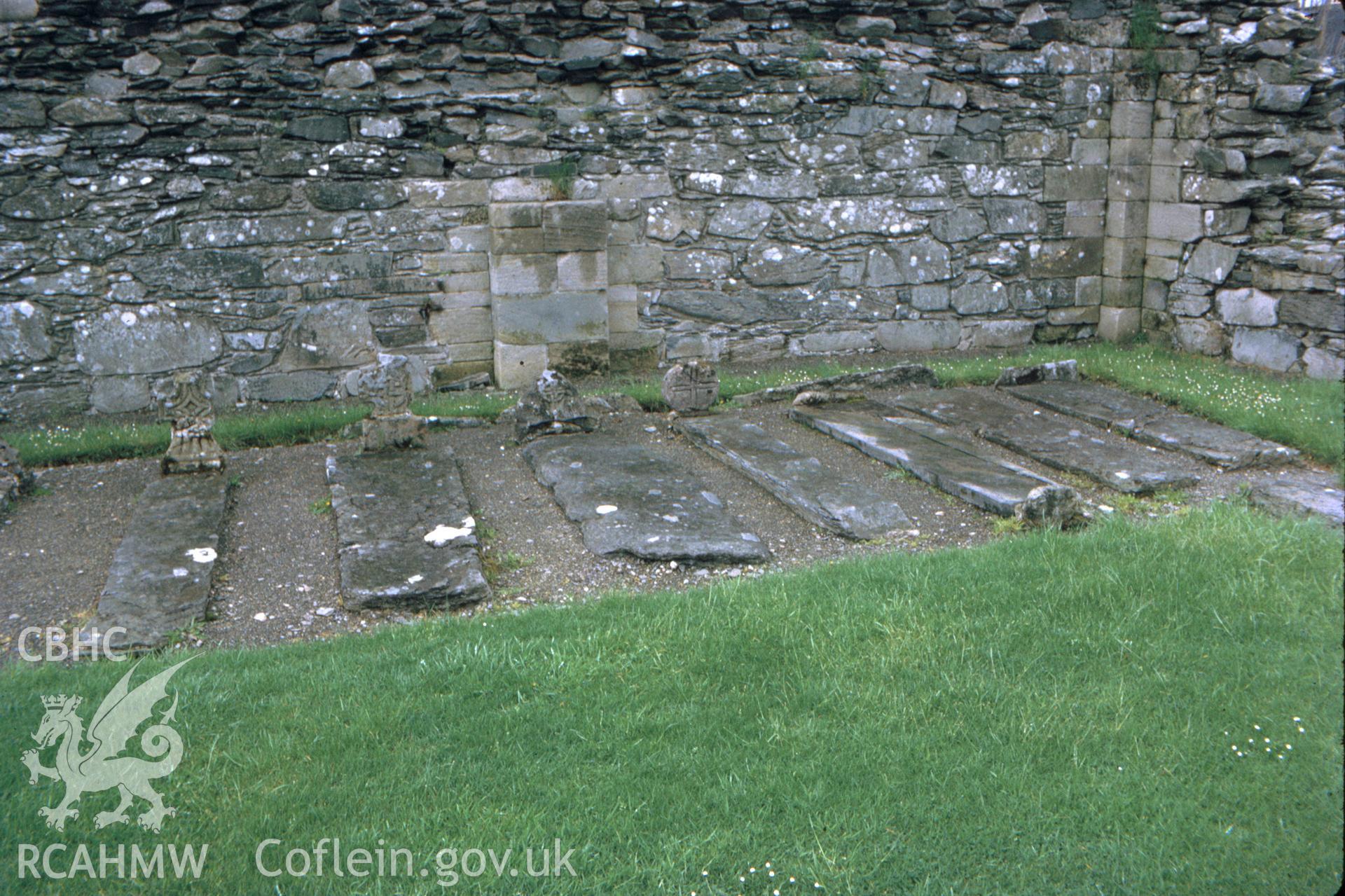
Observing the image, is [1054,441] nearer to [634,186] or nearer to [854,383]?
[854,383]

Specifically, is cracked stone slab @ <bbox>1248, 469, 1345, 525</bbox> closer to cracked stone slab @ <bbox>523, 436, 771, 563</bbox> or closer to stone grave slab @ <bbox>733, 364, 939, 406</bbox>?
cracked stone slab @ <bbox>523, 436, 771, 563</bbox>

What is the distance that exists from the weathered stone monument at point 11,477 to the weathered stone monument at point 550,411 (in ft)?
9.57

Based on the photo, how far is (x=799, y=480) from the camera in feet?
20.2

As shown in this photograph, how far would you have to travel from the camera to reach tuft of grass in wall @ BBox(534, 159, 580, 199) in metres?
8.52

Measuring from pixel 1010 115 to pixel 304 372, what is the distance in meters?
6.55

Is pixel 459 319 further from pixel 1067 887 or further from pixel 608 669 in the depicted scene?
pixel 1067 887

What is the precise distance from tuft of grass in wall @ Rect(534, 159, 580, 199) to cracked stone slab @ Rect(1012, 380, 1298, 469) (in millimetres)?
3894

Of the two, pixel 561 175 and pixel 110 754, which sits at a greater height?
pixel 561 175

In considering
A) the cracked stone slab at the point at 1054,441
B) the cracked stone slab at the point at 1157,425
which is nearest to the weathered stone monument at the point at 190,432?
the cracked stone slab at the point at 1054,441

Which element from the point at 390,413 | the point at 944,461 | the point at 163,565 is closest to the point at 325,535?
the point at 163,565

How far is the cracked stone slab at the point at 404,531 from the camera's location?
15.5 ft

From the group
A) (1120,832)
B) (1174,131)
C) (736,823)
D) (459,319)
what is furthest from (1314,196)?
(736,823)

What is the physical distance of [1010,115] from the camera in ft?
31.4

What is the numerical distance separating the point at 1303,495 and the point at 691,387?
3892mm
